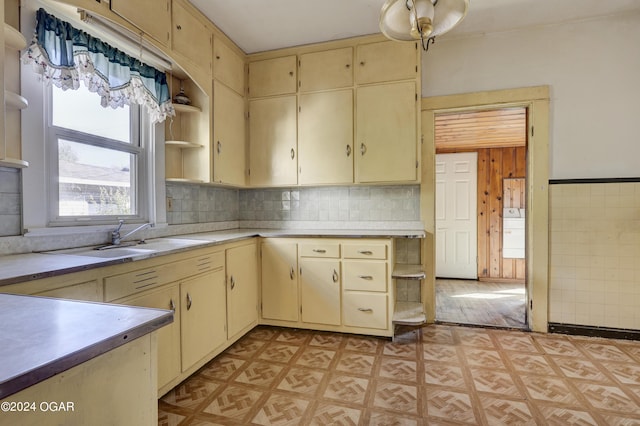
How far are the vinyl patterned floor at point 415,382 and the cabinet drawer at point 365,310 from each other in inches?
5.6

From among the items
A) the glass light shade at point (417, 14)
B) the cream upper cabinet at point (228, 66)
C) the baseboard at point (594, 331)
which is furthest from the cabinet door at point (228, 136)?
the baseboard at point (594, 331)

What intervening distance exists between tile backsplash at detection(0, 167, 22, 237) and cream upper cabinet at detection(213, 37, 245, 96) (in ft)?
5.29

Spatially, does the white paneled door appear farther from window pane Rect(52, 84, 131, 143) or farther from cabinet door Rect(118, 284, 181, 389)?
window pane Rect(52, 84, 131, 143)

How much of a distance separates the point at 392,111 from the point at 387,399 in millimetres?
2215

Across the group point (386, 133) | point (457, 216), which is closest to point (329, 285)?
point (386, 133)

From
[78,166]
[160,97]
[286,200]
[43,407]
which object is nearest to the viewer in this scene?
[43,407]

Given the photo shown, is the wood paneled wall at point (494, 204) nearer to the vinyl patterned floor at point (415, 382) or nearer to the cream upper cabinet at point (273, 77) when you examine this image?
the vinyl patterned floor at point (415, 382)

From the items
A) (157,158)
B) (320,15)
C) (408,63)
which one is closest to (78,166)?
(157,158)

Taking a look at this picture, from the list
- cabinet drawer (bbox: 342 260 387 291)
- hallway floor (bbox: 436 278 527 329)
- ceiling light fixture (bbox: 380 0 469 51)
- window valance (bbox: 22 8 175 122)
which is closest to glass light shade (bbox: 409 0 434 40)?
ceiling light fixture (bbox: 380 0 469 51)

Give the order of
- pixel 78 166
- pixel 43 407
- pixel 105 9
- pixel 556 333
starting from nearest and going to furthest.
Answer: pixel 43 407
pixel 105 9
pixel 78 166
pixel 556 333

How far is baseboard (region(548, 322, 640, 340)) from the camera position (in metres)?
2.60

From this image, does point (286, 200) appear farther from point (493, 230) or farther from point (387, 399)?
point (493, 230)

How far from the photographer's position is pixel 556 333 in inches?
108

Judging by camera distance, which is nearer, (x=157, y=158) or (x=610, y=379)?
(x=610, y=379)
